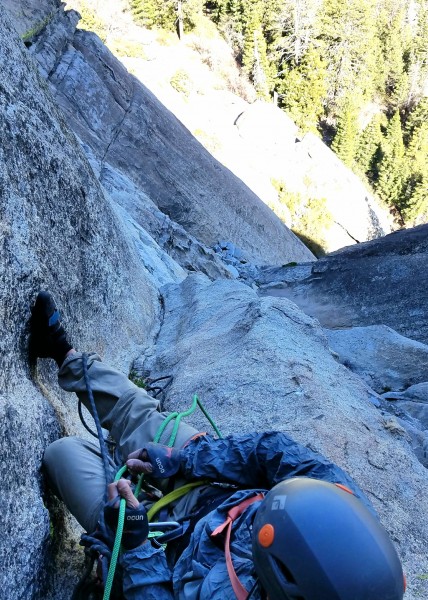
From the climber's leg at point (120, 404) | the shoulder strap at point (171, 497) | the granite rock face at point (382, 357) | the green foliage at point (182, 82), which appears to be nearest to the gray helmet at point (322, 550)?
the shoulder strap at point (171, 497)

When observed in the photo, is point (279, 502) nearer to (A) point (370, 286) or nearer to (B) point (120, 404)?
(B) point (120, 404)

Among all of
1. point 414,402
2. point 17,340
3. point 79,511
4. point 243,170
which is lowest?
point 79,511

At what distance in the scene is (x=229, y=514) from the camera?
10.7 ft

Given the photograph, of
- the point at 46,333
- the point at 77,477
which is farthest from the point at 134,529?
the point at 46,333

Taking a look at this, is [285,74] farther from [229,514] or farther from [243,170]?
[229,514]

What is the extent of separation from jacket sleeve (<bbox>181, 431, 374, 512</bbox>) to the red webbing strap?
228 millimetres

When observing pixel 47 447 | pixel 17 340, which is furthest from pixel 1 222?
pixel 47 447

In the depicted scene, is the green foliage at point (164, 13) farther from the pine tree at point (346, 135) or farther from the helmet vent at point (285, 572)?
the helmet vent at point (285, 572)

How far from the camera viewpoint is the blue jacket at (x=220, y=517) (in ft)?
9.98

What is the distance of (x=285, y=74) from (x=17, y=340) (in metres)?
52.1

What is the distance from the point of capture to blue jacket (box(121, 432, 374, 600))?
304 centimetres

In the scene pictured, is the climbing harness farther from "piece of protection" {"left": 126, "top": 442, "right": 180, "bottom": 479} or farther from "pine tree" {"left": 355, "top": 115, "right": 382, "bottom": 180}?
"pine tree" {"left": 355, "top": 115, "right": 382, "bottom": 180}

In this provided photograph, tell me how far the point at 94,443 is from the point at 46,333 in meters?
0.97

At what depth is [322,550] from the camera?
2.56m
